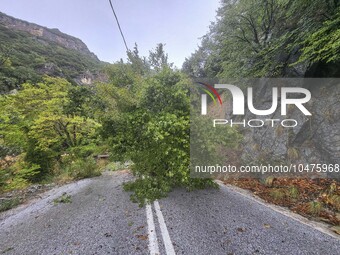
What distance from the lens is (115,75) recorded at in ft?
65.4

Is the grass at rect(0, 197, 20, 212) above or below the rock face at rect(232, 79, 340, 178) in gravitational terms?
below

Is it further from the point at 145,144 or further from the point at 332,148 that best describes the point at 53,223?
the point at 332,148

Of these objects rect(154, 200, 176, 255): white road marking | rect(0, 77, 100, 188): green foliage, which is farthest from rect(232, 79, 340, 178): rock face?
rect(0, 77, 100, 188): green foliage

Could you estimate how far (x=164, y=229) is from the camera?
3572 millimetres

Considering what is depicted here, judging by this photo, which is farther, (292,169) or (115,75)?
(115,75)

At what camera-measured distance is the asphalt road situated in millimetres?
3037

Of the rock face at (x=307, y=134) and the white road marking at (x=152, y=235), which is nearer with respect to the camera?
the white road marking at (x=152, y=235)

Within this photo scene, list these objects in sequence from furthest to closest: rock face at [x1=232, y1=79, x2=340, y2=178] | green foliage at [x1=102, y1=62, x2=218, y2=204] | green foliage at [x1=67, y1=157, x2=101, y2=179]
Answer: green foliage at [x1=67, y1=157, x2=101, y2=179] → rock face at [x1=232, y1=79, x2=340, y2=178] → green foliage at [x1=102, y1=62, x2=218, y2=204]

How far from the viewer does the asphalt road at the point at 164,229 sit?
3.04 m

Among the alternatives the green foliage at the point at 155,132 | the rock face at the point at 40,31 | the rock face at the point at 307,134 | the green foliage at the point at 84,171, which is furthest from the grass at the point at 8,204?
the rock face at the point at 40,31

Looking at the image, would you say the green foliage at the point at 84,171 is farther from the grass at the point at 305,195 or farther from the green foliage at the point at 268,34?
the green foliage at the point at 268,34

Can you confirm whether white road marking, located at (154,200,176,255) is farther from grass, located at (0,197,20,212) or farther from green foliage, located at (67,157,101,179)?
green foliage, located at (67,157,101,179)

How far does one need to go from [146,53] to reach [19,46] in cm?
3006

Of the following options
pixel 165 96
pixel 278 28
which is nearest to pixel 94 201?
pixel 165 96
